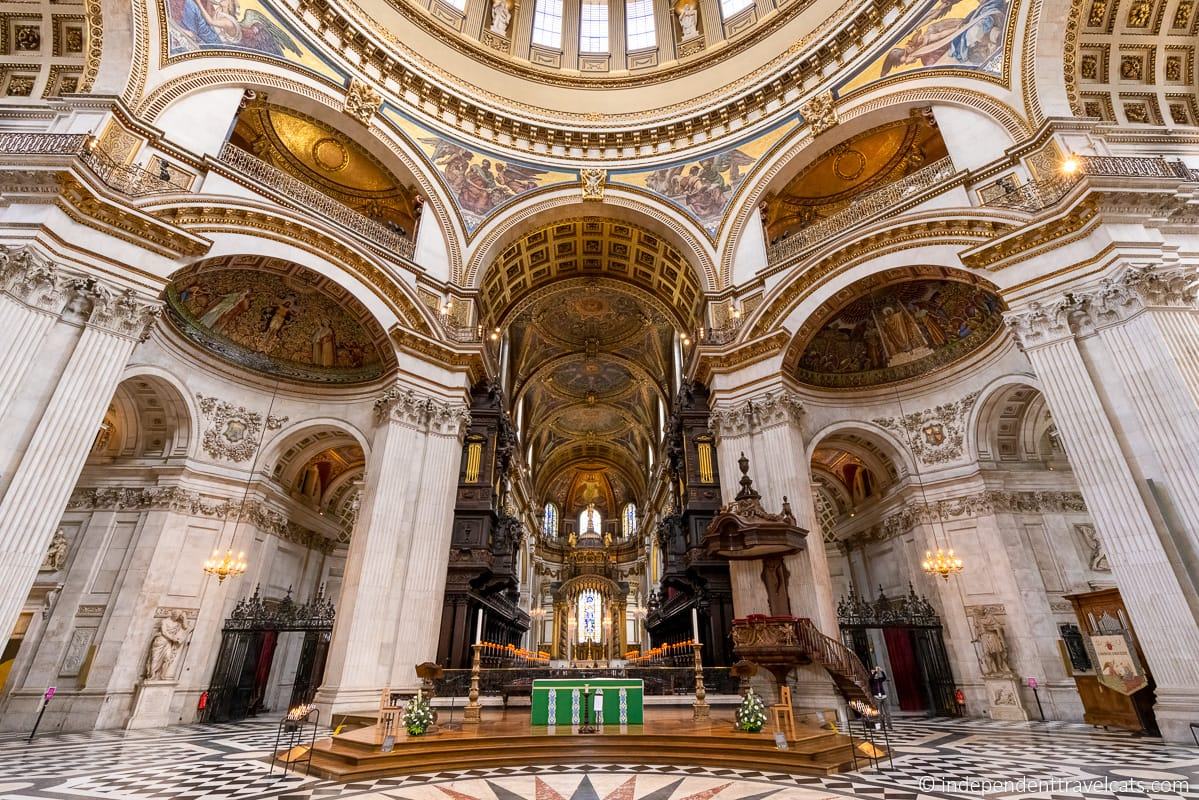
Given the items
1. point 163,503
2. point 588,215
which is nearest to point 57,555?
point 163,503

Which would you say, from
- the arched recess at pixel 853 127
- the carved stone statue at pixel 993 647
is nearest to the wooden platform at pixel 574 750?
the carved stone statue at pixel 993 647

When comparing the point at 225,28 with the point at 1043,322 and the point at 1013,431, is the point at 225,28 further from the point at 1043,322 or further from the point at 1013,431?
the point at 1013,431

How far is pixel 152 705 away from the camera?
1116cm

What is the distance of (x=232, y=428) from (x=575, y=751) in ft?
39.8

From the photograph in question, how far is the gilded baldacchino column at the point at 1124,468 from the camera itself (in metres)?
7.17

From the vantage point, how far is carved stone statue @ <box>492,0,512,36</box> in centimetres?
2012

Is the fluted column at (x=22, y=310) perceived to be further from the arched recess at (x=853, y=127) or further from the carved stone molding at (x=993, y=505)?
the carved stone molding at (x=993, y=505)

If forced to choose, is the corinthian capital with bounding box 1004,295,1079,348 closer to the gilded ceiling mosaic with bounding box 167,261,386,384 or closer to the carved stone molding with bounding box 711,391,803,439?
the carved stone molding with bounding box 711,391,803,439

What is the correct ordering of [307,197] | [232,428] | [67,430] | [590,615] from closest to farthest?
1. [67,430]
2. [232,428]
3. [307,197]
4. [590,615]

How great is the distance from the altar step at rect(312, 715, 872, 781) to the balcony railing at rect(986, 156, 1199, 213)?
1070cm

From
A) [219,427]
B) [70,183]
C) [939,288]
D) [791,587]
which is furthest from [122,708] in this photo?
[939,288]

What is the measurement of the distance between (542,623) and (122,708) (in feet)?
90.8

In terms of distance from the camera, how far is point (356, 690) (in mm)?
10234

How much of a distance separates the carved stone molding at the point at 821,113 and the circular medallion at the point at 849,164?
1381mm
